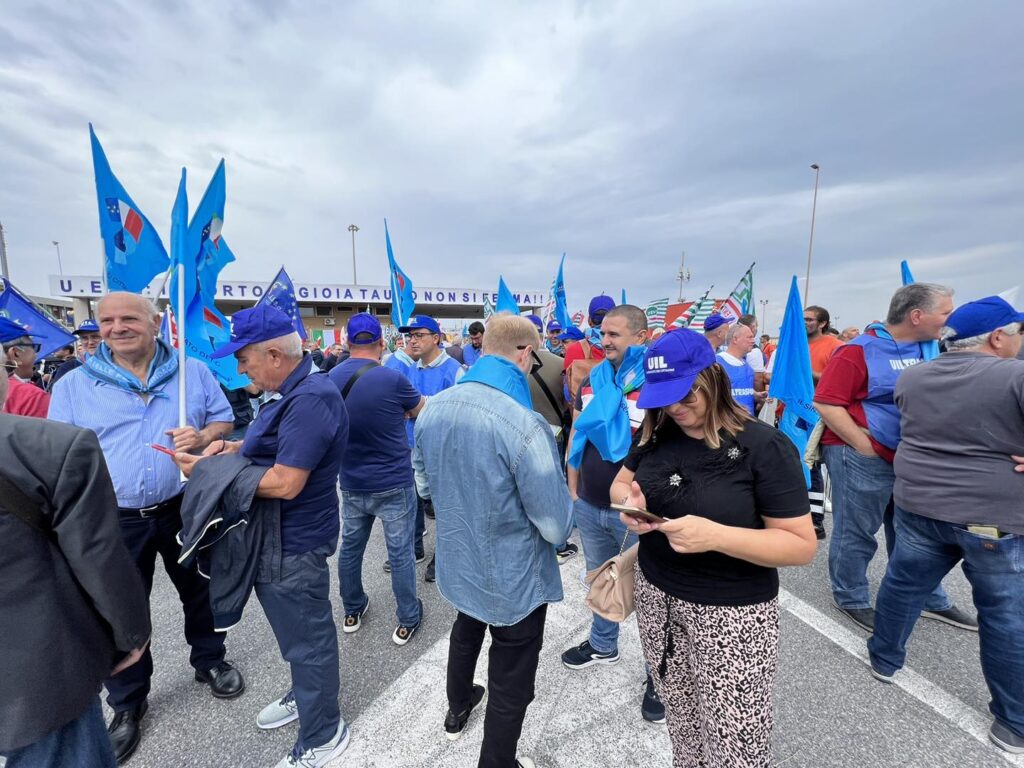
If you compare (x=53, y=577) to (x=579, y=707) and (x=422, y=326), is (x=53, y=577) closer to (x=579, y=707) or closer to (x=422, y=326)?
(x=579, y=707)

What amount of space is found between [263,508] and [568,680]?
1966 millimetres

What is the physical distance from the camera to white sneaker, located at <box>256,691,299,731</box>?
2340 mm

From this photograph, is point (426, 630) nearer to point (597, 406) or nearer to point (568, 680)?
point (568, 680)

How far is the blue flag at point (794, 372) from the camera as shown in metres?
4.09

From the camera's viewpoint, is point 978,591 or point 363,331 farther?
point 363,331

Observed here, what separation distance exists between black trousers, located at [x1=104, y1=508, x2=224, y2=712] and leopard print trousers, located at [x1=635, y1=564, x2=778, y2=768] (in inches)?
97.9

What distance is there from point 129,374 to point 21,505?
1.34 m

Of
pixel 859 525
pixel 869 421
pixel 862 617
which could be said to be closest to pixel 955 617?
pixel 862 617

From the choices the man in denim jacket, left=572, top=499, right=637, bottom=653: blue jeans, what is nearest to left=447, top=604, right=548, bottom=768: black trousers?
the man in denim jacket

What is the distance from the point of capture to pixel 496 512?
5.80 ft

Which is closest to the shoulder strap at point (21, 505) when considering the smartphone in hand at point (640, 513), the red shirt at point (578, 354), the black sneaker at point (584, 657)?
the smartphone in hand at point (640, 513)

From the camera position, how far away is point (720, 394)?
1554 millimetres

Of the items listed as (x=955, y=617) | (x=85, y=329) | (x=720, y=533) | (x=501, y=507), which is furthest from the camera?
(x=85, y=329)

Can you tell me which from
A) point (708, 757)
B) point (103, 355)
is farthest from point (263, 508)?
point (708, 757)
